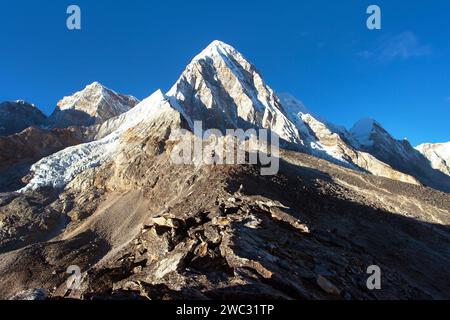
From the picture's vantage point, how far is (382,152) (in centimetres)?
14750

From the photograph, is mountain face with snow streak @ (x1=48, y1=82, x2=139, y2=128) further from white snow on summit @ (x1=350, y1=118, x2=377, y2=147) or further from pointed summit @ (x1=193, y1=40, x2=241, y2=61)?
white snow on summit @ (x1=350, y1=118, x2=377, y2=147)

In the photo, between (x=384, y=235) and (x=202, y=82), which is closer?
(x=384, y=235)

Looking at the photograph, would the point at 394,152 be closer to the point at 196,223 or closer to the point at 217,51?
the point at 217,51

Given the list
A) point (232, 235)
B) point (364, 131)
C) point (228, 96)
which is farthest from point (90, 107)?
point (232, 235)

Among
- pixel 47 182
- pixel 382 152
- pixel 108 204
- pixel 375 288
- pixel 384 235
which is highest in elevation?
pixel 382 152

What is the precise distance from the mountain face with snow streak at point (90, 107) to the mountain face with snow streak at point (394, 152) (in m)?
79.8

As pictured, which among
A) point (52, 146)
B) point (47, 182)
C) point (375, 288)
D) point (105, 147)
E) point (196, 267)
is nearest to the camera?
point (196, 267)

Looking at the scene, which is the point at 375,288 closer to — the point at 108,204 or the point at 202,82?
the point at 108,204

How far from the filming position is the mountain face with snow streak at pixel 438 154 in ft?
516

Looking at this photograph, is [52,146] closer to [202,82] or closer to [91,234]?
[91,234]
